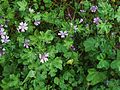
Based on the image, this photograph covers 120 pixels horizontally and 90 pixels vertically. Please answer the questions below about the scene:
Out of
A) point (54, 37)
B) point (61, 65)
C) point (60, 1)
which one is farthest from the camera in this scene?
point (60, 1)

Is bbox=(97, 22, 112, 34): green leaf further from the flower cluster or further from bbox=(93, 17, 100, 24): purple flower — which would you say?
the flower cluster

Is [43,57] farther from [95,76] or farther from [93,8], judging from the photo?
[93,8]

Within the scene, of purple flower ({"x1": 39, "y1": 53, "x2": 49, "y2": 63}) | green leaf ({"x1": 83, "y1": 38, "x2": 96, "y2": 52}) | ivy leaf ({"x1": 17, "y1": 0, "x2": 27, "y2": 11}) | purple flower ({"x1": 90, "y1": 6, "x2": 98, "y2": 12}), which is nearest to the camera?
purple flower ({"x1": 39, "y1": 53, "x2": 49, "y2": 63})

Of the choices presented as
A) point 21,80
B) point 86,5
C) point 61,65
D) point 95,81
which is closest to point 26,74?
point 21,80

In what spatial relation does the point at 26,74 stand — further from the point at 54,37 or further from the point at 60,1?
the point at 60,1

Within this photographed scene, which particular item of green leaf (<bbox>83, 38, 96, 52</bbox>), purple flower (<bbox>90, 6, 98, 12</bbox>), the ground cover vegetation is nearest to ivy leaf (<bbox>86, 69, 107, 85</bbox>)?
the ground cover vegetation

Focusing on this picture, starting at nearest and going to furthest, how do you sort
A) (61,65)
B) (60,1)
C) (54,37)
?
(61,65) → (54,37) → (60,1)

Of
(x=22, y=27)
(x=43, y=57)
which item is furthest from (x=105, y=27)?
(x=22, y=27)

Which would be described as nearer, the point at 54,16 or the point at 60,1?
the point at 54,16

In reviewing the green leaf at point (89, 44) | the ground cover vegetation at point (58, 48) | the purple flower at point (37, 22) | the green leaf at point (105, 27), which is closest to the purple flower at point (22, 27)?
the ground cover vegetation at point (58, 48)
